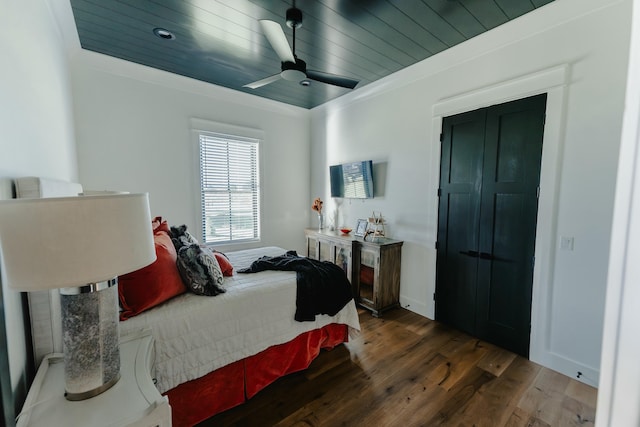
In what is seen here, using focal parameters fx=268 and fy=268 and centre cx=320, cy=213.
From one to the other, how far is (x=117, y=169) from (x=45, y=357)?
2.57 m

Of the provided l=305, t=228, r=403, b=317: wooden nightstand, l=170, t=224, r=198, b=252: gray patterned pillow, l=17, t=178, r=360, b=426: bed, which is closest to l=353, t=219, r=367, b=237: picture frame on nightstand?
l=305, t=228, r=403, b=317: wooden nightstand

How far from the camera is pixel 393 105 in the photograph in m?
3.40

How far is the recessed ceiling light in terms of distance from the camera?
7.84 feet

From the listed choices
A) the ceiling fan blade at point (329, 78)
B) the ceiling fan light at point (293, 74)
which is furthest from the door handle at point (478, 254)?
the ceiling fan light at point (293, 74)

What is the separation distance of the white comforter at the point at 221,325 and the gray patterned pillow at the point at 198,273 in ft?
0.18

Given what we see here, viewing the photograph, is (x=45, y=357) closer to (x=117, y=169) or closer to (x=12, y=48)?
(x=12, y=48)

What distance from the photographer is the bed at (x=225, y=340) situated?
1.58m

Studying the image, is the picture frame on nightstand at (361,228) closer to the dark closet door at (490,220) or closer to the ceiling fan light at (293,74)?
the dark closet door at (490,220)

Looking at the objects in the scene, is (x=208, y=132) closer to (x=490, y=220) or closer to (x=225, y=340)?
(x=225, y=340)

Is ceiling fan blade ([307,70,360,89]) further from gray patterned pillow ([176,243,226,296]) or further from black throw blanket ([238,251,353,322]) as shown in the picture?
gray patterned pillow ([176,243,226,296])

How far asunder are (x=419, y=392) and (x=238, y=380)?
132cm

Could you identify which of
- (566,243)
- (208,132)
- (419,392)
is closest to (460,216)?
(566,243)

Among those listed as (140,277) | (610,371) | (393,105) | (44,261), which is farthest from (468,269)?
(44,261)

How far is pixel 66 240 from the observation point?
2.54 ft
